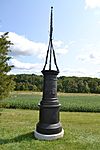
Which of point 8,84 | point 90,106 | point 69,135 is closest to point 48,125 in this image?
point 69,135

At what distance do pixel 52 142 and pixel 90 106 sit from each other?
2165 cm

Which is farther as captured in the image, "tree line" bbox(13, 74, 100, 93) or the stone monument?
"tree line" bbox(13, 74, 100, 93)

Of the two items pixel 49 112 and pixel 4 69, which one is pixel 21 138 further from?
pixel 4 69

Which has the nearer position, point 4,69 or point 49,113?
point 49,113

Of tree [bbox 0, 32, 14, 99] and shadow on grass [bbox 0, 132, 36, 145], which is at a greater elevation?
tree [bbox 0, 32, 14, 99]

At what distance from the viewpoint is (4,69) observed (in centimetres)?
1503

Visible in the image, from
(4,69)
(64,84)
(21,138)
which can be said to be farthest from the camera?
(64,84)

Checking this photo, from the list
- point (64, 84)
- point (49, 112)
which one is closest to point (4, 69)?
point (49, 112)

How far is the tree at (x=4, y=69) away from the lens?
15.0m

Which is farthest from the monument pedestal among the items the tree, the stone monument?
the tree

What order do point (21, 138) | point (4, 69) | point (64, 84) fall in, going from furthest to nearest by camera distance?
point (64, 84)
point (4, 69)
point (21, 138)

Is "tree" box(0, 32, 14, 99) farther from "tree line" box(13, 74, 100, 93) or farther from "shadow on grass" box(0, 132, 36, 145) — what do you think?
"tree line" box(13, 74, 100, 93)

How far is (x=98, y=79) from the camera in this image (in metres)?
76.3

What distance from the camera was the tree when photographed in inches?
591
